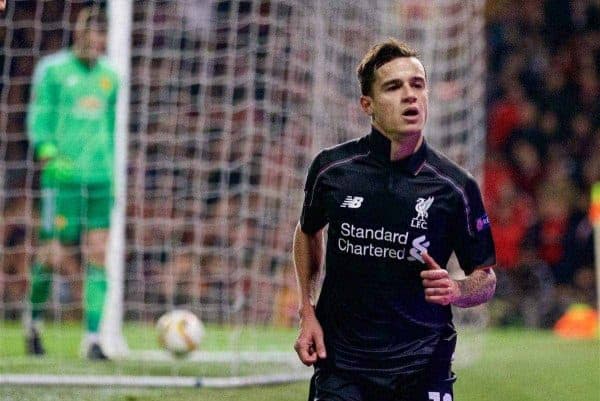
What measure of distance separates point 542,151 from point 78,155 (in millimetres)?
8216

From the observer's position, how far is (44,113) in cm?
726

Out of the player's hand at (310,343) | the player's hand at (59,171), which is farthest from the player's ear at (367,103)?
the player's hand at (59,171)

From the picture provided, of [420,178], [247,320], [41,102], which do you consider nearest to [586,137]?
[247,320]

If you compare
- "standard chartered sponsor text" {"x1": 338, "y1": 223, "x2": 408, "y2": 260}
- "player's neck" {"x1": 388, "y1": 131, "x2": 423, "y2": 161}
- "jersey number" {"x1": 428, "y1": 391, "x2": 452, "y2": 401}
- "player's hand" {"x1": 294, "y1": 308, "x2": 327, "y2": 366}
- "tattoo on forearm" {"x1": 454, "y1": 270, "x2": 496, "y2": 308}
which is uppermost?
"player's neck" {"x1": 388, "y1": 131, "x2": 423, "y2": 161}

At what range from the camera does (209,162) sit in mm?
9672

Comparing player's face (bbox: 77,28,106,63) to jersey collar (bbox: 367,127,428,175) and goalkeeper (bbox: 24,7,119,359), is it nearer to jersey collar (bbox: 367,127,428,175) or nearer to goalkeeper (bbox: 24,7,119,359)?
goalkeeper (bbox: 24,7,119,359)

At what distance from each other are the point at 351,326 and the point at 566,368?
4.23 metres

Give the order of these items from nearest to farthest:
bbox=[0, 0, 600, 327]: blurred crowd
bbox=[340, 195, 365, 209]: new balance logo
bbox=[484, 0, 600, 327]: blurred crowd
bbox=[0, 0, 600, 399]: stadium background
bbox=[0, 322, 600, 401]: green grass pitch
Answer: bbox=[340, 195, 365, 209]: new balance logo < bbox=[0, 322, 600, 401]: green grass pitch < bbox=[0, 0, 600, 327]: blurred crowd < bbox=[0, 0, 600, 399]: stadium background < bbox=[484, 0, 600, 327]: blurred crowd

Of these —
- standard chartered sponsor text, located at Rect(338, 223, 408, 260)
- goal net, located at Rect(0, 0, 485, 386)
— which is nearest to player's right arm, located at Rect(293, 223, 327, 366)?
standard chartered sponsor text, located at Rect(338, 223, 408, 260)

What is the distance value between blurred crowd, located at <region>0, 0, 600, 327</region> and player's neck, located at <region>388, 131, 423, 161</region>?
341 cm

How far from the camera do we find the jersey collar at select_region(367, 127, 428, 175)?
351 centimetres

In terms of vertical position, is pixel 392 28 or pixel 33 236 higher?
pixel 392 28

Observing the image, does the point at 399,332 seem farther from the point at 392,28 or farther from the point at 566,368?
the point at 392,28

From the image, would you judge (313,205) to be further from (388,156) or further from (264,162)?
(264,162)
